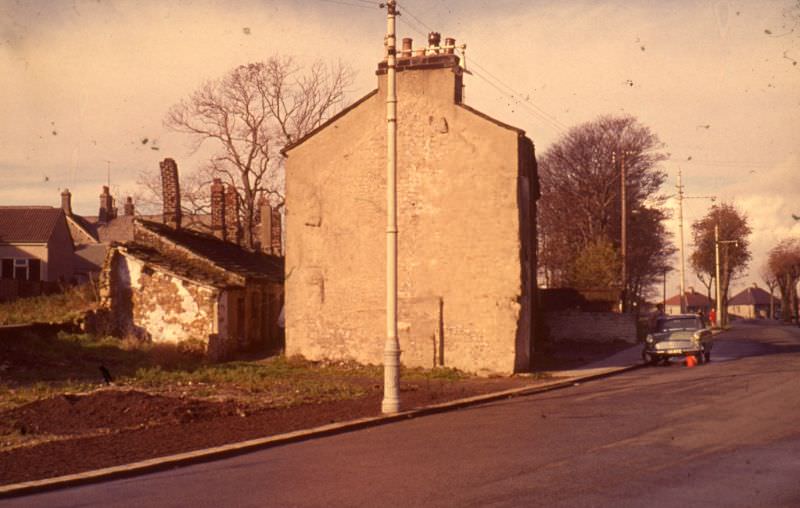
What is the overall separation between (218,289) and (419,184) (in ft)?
26.2

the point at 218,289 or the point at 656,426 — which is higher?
the point at 218,289

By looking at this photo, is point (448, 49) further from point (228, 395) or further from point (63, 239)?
point (63, 239)

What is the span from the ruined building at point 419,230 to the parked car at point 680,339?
5811 millimetres

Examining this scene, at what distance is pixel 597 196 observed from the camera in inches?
2360

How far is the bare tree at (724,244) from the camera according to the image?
83.2m

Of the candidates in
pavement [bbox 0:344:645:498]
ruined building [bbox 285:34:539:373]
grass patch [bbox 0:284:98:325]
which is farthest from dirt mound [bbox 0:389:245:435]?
grass patch [bbox 0:284:98:325]

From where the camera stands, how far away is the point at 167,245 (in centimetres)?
3316

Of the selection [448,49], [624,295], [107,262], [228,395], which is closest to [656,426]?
[228,395]

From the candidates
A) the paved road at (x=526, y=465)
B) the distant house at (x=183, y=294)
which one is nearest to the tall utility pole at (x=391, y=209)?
the paved road at (x=526, y=465)

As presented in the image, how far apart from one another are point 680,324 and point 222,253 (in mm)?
18066

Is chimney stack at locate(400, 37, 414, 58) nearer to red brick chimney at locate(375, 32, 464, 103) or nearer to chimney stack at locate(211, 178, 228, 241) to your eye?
red brick chimney at locate(375, 32, 464, 103)

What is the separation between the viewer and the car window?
97.6ft

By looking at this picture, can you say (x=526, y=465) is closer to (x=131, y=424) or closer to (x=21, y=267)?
(x=131, y=424)

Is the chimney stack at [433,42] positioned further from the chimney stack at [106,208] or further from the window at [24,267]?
the chimney stack at [106,208]
